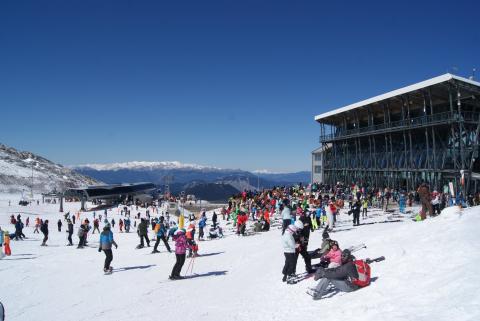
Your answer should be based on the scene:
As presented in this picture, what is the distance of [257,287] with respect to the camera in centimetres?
877

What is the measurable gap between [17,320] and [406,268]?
8.63 m

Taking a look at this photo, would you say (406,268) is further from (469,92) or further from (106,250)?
(469,92)

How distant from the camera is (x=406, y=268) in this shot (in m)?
7.31

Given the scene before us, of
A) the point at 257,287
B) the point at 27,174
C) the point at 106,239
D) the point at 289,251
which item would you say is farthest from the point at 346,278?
the point at 27,174

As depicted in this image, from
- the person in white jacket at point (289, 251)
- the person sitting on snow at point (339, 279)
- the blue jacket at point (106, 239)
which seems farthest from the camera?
the blue jacket at point (106, 239)

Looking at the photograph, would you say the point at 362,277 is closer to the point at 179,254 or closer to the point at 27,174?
the point at 179,254

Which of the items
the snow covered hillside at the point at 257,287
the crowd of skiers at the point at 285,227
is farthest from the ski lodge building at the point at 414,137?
the snow covered hillside at the point at 257,287

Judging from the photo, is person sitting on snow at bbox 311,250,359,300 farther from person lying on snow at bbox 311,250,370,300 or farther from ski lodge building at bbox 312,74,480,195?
ski lodge building at bbox 312,74,480,195

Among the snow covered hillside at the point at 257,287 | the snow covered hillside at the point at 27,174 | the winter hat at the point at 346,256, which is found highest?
the snow covered hillside at the point at 27,174

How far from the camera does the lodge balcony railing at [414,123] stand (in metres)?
30.2

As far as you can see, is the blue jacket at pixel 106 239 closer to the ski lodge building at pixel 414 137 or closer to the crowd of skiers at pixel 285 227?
the crowd of skiers at pixel 285 227

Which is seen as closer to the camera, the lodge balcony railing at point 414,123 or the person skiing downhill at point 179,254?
the person skiing downhill at point 179,254

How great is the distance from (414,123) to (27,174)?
105 metres

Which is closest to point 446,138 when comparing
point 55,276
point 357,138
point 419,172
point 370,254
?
point 419,172
